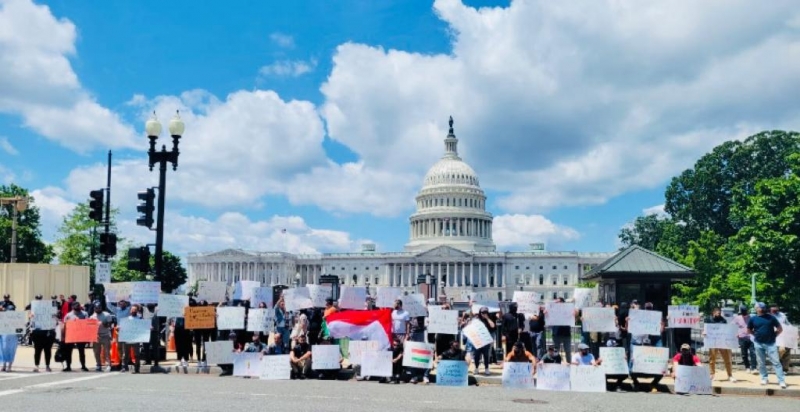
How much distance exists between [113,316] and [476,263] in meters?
147

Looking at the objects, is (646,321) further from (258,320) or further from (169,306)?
(169,306)

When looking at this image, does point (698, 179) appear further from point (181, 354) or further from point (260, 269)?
point (260, 269)

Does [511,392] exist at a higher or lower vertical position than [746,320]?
lower

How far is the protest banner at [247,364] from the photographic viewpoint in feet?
66.2

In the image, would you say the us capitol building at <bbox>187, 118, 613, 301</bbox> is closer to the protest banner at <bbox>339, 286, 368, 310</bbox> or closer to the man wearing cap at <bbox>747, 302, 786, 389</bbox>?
the protest banner at <bbox>339, 286, 368, 310</bbox>

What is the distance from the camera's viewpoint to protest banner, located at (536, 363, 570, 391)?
60.6 feet

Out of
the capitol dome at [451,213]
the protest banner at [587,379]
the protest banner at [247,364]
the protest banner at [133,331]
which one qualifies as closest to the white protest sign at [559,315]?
the protest banner at [587,379]

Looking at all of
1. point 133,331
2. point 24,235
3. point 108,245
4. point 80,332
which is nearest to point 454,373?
point 133,331

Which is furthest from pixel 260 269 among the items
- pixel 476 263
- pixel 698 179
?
pixel 698 179

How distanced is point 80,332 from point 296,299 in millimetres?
5999

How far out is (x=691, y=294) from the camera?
63.6 m

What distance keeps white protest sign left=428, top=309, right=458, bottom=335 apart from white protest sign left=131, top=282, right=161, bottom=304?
7.88 meters

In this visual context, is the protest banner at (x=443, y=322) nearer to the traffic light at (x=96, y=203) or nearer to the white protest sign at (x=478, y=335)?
the white protest sign at (x=478, y=335)

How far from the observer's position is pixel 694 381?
18.1 metres
